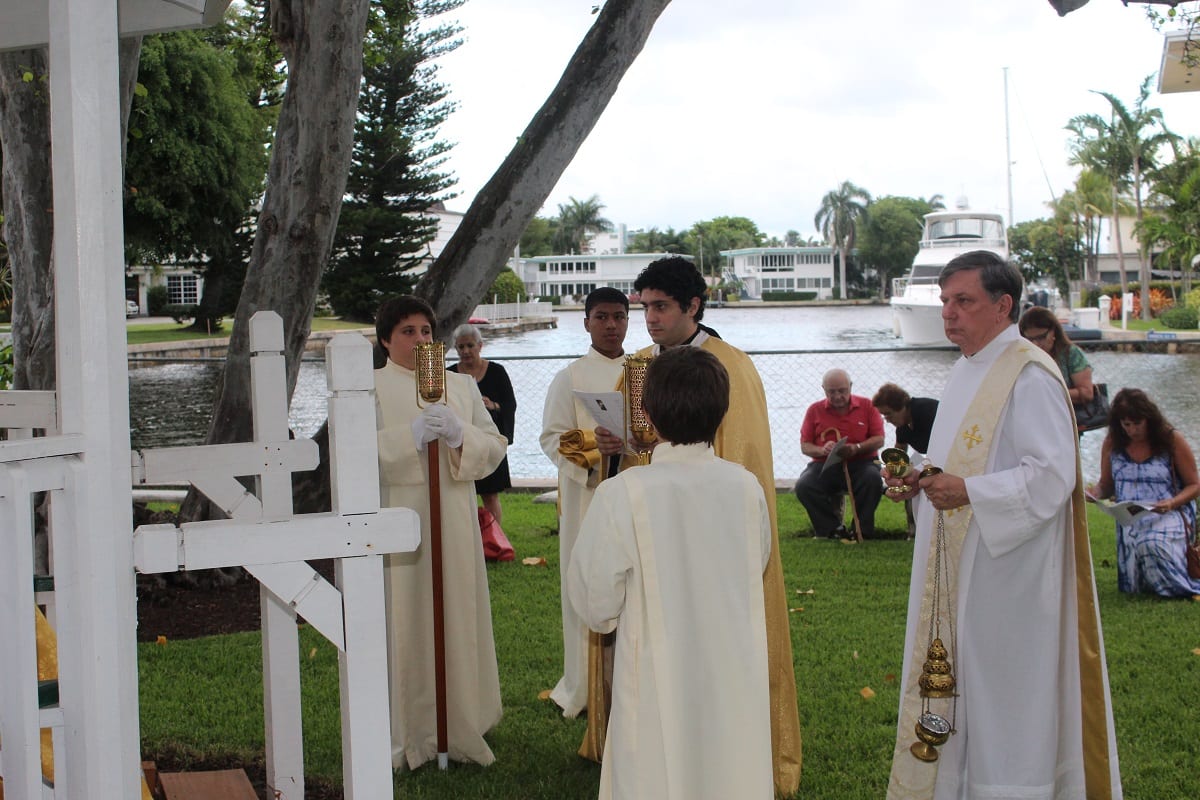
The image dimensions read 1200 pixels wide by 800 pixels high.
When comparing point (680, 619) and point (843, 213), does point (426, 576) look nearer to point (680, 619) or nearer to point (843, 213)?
point (680, 619)

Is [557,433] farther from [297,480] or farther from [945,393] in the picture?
[297,480]

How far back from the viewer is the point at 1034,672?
4.13 m

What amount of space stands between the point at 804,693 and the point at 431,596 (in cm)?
→ 199

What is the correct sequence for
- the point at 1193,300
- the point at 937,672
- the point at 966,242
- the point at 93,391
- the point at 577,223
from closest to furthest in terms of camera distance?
1. the point at 93,391
2. the point at 937,672
3. the point at 966,242
4. the point at 1193,300
5. the point at 577,223

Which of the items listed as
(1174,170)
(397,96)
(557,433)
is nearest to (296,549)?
(557,433)

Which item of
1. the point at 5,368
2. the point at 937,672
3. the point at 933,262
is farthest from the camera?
the point at 933,262

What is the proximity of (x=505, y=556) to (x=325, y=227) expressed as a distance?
9.61 feet

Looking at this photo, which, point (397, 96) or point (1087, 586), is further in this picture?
point (397, 96)

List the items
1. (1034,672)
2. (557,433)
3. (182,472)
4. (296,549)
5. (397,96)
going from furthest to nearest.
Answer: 1. (397,96)
2. (557,433)
3. (1034,672)
4. (182,472)
5. (296,549)

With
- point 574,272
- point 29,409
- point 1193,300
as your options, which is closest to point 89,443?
A: point 29,409

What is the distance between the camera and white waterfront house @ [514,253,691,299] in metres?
104

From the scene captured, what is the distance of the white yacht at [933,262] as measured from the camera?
3938 centimetres

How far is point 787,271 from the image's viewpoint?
374 ft

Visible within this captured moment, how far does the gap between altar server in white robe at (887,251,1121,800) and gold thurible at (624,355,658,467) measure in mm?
881
